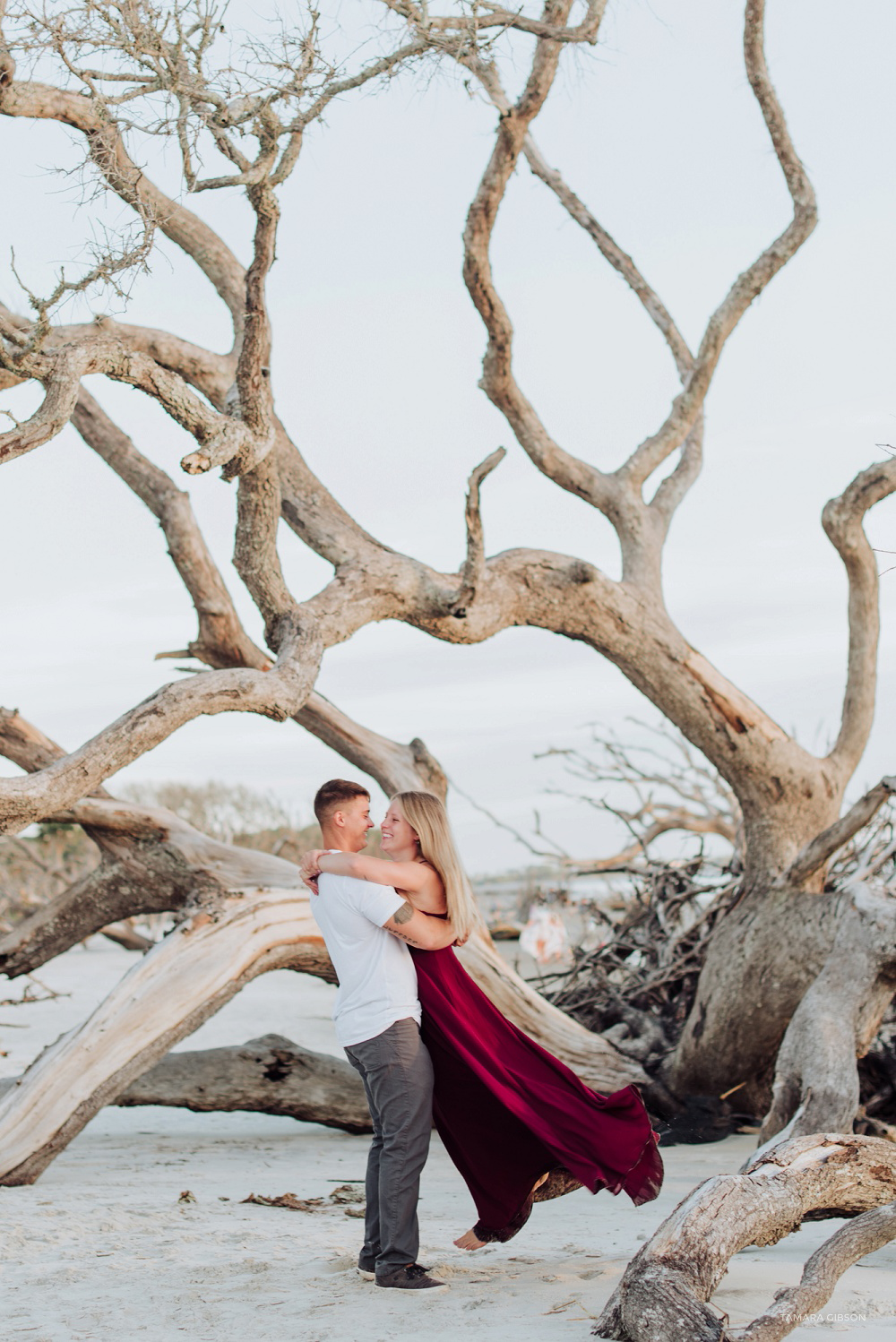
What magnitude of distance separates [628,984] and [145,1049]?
3.50m

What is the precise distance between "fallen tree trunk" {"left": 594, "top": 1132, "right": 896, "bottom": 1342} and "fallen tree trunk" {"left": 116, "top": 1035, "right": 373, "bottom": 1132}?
12.1ft

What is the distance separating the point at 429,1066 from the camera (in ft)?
12.7

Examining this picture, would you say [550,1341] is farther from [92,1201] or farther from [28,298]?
[28,298]

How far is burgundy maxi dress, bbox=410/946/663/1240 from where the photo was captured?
3.84 metres

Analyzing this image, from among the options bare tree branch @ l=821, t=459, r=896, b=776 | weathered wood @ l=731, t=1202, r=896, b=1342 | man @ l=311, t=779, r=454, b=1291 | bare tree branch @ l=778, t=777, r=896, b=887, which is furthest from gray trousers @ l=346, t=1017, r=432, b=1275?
bare tree branch @ l=821, t=459, r=896, b=776

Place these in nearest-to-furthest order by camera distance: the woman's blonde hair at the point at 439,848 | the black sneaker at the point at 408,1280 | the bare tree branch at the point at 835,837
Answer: the black sneaker at the point at 408,1280 → the woman's blonde hair at the point at 439,848 → the bare tree branch at the point at 835,837

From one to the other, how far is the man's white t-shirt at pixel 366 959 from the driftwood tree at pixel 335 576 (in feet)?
5.24

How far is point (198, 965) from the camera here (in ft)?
20.1

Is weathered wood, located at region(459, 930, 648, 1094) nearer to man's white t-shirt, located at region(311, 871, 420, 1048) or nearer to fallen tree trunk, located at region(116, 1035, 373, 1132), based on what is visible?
fallen tree trunk, located at region(116, 1035, 373, 1132)

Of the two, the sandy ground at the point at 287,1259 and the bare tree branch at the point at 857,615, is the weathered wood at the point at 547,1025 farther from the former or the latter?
the bare tree branch at the point at 857,615

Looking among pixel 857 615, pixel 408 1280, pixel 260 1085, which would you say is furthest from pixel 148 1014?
pixel 857 615

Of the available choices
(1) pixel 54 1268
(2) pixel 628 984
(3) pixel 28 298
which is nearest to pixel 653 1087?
(2) pixel 628 984

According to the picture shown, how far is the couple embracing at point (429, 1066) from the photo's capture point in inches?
148

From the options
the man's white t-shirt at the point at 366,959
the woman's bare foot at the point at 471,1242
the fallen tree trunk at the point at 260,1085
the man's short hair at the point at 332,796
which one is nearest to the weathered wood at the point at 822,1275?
the woman's bare foot at the point at 471,1242
